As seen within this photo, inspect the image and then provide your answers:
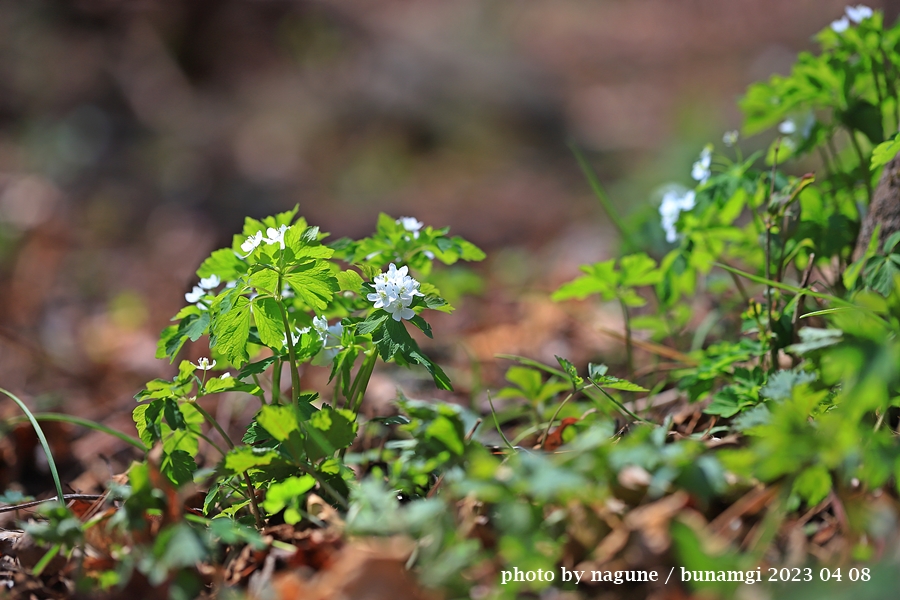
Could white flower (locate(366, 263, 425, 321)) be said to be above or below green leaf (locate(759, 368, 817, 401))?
above

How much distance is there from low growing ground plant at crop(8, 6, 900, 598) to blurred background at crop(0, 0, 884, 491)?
0.65 metres

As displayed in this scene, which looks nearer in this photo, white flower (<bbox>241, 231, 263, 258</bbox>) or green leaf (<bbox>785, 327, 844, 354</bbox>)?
green leaf (<bbox>785, 327, 844, 354</bbox>)

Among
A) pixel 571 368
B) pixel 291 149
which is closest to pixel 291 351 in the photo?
pixel 571 368

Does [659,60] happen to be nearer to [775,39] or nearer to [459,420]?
[775,39]

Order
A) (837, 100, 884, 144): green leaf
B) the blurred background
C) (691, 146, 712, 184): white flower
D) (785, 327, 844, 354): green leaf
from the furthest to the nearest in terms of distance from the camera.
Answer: the blurred background
(691, 146, 712, 184): white flower
(837, 100, 884, 144): green leaf
(785, 327, 844, 354): green leaf

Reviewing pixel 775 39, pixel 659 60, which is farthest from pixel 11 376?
pixel 775 39

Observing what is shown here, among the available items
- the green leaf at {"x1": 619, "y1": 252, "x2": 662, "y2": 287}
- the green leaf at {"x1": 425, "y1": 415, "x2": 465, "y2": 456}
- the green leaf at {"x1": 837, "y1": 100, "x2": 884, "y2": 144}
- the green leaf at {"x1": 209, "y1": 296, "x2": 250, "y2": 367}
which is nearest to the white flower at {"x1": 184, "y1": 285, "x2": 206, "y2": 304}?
the green leaf at {"x1": 209, "y1": 296, "x2": 250, "y2": 367}

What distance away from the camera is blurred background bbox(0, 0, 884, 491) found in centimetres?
339

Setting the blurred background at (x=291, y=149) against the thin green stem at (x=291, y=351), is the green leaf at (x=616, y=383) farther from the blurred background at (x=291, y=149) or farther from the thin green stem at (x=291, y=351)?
the blurred background at (x=291, y=149)

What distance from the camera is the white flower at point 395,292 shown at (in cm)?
122

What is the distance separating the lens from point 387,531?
987mm

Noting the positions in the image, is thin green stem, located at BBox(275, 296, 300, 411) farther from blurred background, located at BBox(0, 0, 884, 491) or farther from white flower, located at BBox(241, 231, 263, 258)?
blurred background, located at BBox(0, 0, 884, 491)

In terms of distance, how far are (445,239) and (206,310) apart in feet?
1.76

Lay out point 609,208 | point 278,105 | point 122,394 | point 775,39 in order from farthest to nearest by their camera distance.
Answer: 1. point 775,39
2. point 278,105
3. point 122,394
4. point 609,208
